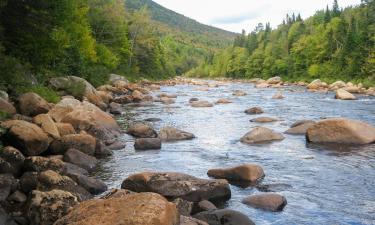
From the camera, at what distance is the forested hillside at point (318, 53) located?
6444 centimetres

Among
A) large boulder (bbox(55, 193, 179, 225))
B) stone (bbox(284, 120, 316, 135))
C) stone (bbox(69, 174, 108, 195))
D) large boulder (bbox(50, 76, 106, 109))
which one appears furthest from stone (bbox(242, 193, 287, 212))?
large boulder (bbox(50, 76, 106, 109))

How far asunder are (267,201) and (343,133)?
26.8 feet

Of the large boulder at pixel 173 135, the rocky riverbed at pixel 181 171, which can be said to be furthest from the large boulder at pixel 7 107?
the large boulder at pixel 173 135

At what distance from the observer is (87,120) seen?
18.0m

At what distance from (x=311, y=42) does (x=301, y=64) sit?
458 centimetres

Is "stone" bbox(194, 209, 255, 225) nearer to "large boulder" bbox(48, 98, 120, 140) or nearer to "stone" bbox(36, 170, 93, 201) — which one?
"stone" bbox(36, 170, 93, 201)

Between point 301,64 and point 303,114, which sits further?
point 301,64

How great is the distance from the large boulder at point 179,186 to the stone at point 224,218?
1.34m

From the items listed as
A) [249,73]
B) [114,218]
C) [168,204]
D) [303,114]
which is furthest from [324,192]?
→ [249,73]

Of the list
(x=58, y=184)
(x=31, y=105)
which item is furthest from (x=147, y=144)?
(x=58, y=184)

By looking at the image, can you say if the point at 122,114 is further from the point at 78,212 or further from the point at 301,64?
the point at 301,64

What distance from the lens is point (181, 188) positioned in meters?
10.4

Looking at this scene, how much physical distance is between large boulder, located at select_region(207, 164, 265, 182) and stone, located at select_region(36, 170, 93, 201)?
379 centimetres

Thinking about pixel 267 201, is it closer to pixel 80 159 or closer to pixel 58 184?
pixel 58 184
